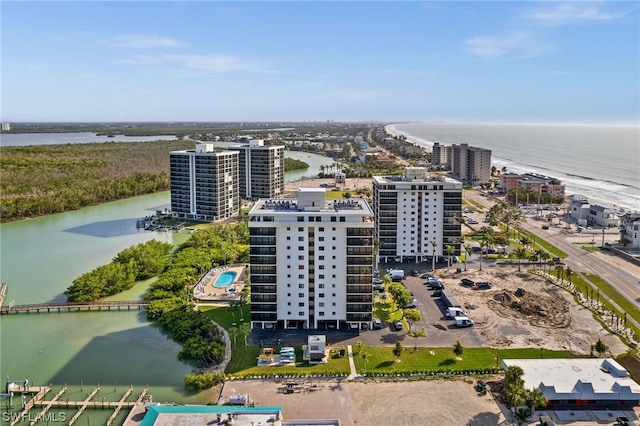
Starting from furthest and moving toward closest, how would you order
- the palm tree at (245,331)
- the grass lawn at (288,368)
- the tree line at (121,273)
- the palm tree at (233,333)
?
the tree line at (121,273), the palm tree at (233,333), the palm tree at (245,331), the grass lawn at (288,368)

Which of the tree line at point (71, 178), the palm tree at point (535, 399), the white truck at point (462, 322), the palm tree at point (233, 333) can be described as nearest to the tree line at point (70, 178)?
the tree line at point (71, 178)

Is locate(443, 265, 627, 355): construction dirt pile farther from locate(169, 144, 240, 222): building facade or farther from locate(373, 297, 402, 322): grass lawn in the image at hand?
locate(169, 144, 240, 222): building facade

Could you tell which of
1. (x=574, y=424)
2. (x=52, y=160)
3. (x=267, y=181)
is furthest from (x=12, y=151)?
(x=574, y=424)

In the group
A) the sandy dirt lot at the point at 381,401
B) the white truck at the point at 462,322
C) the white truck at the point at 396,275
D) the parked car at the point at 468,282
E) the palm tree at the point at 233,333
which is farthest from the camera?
the white truck at the point at 396,275

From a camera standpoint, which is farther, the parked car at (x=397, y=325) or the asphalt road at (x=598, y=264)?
the asphalt road at (x=598, y=264)

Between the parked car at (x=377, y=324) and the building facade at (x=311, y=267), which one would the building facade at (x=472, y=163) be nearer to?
the parked car at (x=377, y=324)

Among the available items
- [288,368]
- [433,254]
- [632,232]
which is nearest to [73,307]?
[288,368]

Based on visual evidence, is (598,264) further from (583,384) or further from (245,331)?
(245,331)

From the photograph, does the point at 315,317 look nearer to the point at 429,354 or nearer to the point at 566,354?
the point at 429,354
